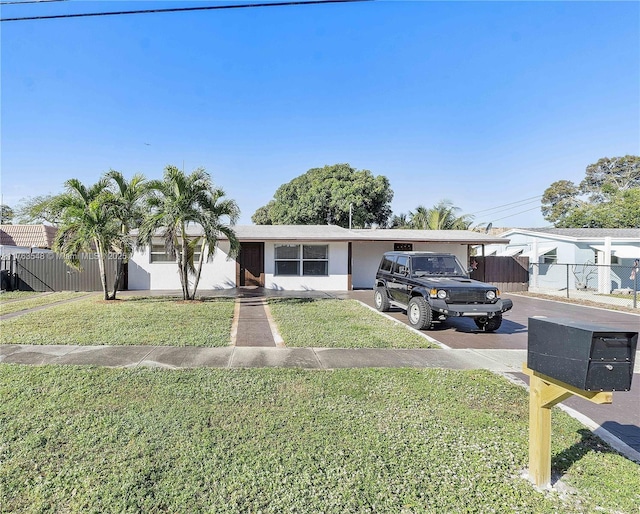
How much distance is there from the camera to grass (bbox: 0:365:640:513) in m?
2.39

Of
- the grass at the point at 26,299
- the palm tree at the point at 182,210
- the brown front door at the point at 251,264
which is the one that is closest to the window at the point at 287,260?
the brown front door at the point at 251,264

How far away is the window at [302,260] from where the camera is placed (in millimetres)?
15938

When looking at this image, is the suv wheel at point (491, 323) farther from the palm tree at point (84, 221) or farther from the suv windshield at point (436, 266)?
the palm tree at point (84, 221)

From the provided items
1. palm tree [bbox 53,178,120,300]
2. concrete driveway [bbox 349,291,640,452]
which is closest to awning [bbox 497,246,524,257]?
concrete driveway [bbox 349,291,640,452]

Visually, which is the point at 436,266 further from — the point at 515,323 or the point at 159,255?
the point at 159,255

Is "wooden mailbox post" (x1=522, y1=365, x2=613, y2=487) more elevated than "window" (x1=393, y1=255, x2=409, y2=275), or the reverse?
A: "window" (x1=393, y1=255, x2=409, y2=275)

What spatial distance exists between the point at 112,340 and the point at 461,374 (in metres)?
6.12

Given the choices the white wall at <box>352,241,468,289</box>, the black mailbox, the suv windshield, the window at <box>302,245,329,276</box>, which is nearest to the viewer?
the black mailbox

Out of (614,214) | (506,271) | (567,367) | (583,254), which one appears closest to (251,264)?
(506,271)

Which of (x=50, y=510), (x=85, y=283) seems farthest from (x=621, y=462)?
(x=85, y=283)

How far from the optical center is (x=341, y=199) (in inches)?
1189

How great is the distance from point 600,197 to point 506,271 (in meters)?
33.8

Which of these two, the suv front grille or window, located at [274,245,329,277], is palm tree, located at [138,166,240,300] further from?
the suv front grille

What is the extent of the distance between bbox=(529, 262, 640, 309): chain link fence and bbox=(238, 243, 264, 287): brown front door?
520 inches
